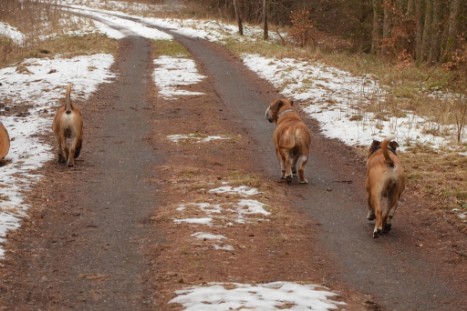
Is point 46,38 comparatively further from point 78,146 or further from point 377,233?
point 377,233

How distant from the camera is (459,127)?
13.3 m

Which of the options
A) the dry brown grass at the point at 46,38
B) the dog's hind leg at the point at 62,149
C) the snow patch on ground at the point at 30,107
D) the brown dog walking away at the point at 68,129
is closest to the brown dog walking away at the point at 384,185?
the snow patch on ground at the point at 30,107

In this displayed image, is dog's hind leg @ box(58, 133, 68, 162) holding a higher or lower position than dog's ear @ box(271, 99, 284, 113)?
lower

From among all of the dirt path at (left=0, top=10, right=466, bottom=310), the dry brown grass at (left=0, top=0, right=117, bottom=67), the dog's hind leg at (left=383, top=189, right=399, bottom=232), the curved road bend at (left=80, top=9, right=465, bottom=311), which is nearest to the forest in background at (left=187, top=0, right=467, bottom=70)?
the curved road bend at (left=80, top=9, right=465, bottom=311)

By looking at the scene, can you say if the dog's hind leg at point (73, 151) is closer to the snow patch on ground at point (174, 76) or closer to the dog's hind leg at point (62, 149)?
the dog's hind leg at point (62, 149)

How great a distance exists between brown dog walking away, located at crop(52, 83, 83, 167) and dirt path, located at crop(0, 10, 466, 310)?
297mm

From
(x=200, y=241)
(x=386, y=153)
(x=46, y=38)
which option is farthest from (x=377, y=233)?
(x=46, y=38)

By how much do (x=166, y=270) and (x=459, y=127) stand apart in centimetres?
876

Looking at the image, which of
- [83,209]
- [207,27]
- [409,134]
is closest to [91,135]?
[83,209]

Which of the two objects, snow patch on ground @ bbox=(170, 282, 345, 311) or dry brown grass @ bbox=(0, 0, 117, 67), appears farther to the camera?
dry brown grass @ bbox=(0, 0, 117, 67)

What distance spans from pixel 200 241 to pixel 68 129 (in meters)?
4.47

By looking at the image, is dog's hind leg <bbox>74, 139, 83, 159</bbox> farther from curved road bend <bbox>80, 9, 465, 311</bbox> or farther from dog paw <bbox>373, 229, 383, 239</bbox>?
dog paw <bbox>373, 229, 383, 239</bbox>

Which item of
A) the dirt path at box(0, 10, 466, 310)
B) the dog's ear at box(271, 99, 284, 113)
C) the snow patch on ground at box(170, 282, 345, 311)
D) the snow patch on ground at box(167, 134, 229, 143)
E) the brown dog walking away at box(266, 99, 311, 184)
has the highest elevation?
the dog's ear at box(271, 99, 284, 113)

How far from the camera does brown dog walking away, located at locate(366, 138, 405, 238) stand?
302 inches
